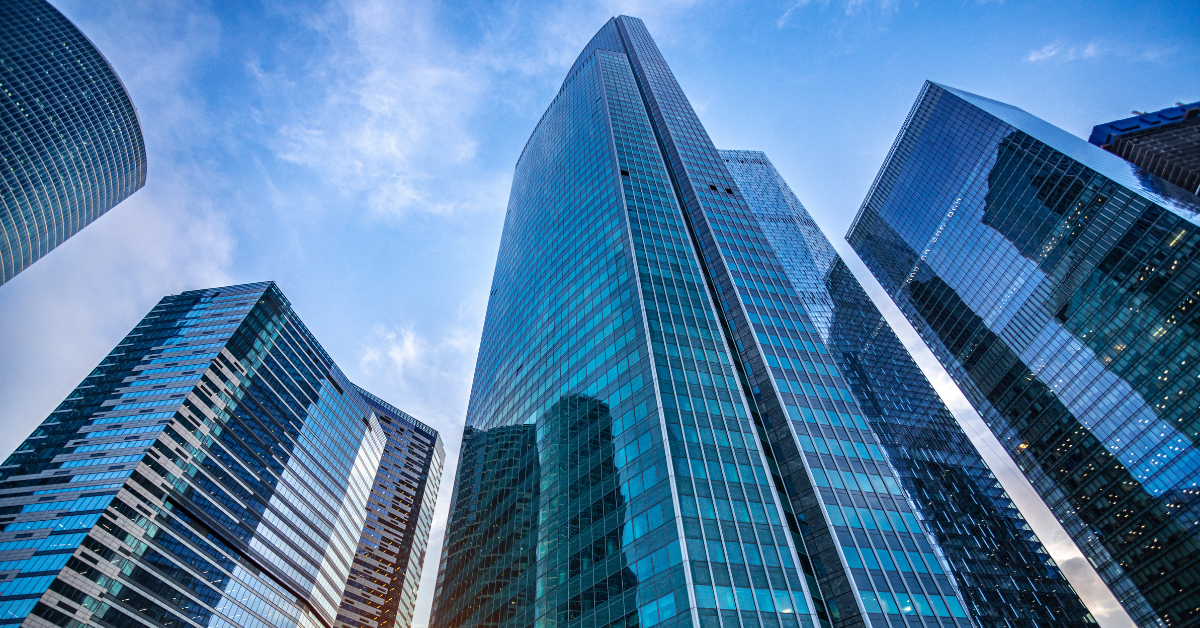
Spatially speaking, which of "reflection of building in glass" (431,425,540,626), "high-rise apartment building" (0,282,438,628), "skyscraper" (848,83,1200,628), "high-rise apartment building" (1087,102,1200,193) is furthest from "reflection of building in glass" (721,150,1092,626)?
"high-rise apartment building" (0,282,438,628)

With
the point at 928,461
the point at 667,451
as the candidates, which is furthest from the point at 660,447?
the point at 928,461

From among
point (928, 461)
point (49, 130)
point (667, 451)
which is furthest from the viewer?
point (49, 130)

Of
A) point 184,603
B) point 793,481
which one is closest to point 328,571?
point 184,603

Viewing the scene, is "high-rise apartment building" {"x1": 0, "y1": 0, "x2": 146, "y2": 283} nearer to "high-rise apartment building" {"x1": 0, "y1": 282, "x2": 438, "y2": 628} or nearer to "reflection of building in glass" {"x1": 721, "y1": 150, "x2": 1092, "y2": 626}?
"high-rise apartment building" {"x1": 0, "y1": 282, "x2": 438, "y2": 628}

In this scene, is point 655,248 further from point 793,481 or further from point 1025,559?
point 1025,559

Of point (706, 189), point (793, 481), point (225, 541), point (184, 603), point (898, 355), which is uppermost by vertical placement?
point (898, 355)

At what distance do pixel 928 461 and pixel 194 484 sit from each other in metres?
130

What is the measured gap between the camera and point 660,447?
47.1 meters

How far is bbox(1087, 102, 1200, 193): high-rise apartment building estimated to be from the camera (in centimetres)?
12519

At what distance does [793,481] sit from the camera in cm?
4959

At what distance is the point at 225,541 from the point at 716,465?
306 ft

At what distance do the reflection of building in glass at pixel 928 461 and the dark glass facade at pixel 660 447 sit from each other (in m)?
3.19

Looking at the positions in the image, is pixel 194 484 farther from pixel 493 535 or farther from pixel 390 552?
pixel 390 552

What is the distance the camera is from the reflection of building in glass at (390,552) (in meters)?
155
